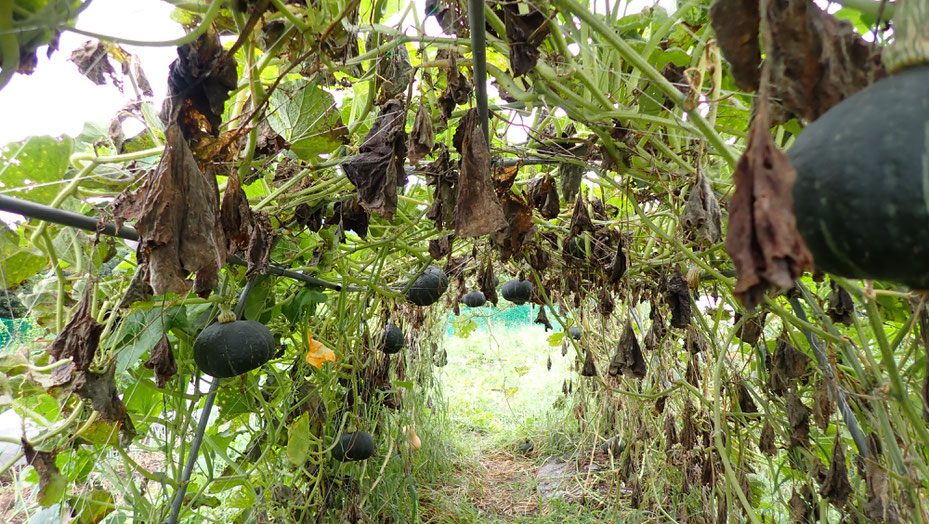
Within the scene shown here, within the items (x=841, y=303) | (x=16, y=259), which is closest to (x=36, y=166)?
(x=16, y=259)

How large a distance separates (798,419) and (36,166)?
1936 millimetres

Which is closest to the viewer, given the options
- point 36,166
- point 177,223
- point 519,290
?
point 177,223

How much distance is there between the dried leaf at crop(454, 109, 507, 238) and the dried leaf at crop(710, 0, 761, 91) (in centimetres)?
46

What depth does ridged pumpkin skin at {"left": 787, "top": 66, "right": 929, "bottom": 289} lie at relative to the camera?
0.37 meters

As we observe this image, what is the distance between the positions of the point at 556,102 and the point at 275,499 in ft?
6.77

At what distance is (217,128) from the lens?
79 centimetres

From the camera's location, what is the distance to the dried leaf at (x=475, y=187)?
2.98 ft

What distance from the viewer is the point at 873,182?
0.39 meters

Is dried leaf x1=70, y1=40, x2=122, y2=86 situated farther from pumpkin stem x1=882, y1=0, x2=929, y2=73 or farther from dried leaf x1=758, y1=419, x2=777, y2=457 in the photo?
dried leaf x1=758, y1=419, x2=777, y2=457

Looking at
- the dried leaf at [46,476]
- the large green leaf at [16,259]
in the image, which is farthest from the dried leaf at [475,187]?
the dried leaf at [46,476]

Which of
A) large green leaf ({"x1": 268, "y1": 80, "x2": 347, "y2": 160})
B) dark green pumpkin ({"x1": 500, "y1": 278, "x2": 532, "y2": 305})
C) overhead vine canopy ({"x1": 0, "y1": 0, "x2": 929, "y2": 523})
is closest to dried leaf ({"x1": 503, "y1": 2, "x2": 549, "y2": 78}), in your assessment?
overhead vine canopy ({"x1": 0, "y1": 0, "x2": 929, "y2": 523})

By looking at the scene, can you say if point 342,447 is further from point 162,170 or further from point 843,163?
point 843,163

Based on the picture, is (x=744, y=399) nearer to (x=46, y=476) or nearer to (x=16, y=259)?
(x=46, y=476)

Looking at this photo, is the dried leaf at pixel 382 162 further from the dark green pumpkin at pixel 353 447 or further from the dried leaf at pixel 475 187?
the dark green pumpkin at pixel 353 447
